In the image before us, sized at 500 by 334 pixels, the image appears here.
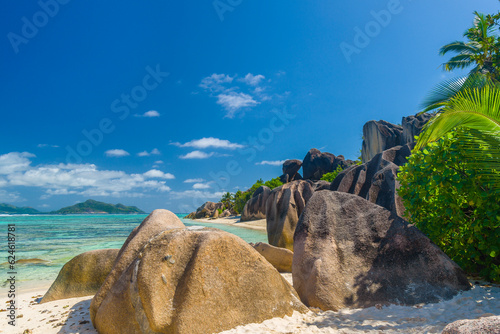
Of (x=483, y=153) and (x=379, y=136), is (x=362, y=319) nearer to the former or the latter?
(x=483, y=153)

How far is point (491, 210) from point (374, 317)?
2.75 metres

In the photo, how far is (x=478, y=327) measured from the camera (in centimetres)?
192

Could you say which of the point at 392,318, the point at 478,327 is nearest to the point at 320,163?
the point at 392,318

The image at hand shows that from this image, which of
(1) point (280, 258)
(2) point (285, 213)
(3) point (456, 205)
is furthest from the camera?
(2) point (285, 213)

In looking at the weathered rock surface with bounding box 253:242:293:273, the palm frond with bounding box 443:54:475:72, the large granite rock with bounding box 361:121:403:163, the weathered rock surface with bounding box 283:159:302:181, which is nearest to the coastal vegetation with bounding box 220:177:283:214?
the weathered rock surface with bounding box 283:159:302:181

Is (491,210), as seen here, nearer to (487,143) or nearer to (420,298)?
(487,143)

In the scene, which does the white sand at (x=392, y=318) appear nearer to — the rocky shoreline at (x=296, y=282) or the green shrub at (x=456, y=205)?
the rocky shoreline at (x=296, y=282)

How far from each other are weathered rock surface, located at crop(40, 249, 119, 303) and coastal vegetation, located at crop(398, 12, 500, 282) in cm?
671

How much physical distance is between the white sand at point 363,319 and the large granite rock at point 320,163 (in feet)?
171

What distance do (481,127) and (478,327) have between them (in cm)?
420

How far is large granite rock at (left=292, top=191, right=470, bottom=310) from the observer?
4746 millimetres

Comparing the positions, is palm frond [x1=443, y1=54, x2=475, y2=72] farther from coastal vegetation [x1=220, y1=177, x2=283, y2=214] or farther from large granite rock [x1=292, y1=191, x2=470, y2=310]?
coastal vegetation [x1=220, y1=177, x2=283, y2=214]

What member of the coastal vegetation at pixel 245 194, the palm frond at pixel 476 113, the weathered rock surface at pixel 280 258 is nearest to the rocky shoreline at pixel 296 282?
the palm frond at pixel 476 113

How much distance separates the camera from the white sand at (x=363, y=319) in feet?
12.4
